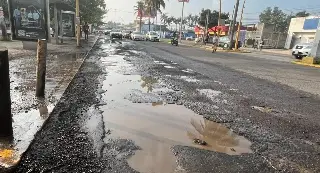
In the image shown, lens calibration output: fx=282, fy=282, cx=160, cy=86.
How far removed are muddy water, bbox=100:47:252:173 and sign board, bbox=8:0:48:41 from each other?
8.96m

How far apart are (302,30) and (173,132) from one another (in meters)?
46.0

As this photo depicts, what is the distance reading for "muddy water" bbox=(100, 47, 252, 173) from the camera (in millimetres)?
3524

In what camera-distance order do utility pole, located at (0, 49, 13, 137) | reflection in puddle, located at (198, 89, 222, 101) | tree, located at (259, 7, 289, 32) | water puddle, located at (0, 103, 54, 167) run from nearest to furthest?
water puddle, located at (0, 103, 54, 167), utility pole, located at (0, 49, 13, 137), reflection in puddle, located at (198, 89, 222, 101), tree, located at (259, 7, 289, 32)

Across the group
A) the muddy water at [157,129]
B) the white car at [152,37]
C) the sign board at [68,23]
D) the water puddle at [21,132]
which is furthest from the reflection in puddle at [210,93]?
the white car at [152,37]

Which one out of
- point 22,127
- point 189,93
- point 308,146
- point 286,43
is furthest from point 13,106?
point 286,43

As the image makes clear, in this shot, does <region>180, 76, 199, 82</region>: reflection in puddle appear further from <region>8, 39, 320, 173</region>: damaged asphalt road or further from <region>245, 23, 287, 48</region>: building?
<region>245, 23, 287, 48</region>: building

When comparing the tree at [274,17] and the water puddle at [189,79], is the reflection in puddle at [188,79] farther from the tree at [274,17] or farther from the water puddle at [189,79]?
the tree at [274,17]

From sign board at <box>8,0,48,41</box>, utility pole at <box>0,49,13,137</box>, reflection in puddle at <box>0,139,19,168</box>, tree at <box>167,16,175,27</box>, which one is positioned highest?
tree at <box>167,16,175,27</box>

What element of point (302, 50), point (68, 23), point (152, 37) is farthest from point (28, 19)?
point (152, 37)

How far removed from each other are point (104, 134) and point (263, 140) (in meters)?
2.38

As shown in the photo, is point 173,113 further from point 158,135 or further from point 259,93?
point 259,93

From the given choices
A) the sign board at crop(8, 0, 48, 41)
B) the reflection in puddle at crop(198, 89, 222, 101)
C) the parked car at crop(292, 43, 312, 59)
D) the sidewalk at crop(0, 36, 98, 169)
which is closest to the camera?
the sidewalk at crop(0, 36, 98, 169)

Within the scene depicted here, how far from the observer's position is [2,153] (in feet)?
10.1

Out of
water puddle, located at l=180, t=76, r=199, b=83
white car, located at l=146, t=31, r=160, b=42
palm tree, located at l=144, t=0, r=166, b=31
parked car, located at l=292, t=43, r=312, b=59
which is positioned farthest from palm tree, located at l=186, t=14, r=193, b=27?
water puddle, located at l=180, t=76, r=199, b=83
